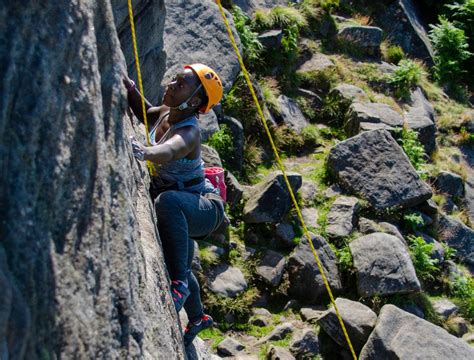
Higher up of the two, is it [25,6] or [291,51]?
[25,6]

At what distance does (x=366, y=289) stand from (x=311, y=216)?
1.96 m

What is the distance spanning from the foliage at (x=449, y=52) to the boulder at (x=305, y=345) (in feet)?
35.9

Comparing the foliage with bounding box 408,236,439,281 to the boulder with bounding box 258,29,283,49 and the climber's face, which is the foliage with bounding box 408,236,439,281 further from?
the climber's face

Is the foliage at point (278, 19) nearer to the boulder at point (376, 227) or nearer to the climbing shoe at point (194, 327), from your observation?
the boulder at point (376, 227)

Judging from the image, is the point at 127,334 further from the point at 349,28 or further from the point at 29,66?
the point at 349,28

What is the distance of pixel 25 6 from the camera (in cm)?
345

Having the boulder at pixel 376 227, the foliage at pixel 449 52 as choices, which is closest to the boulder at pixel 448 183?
the boulder at pixel 376 227

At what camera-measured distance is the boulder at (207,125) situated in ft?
42.8

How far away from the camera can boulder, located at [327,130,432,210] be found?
1425cm

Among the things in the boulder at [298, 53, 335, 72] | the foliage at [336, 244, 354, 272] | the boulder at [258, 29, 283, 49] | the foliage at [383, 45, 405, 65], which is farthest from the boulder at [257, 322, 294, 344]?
the foliage at [383, 45, 405, 65]

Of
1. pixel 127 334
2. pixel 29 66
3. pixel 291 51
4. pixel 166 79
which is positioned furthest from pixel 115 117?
pixel 291 51

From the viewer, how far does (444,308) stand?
12914 millimetres

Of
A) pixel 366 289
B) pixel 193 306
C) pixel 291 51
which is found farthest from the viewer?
pixel 291 51

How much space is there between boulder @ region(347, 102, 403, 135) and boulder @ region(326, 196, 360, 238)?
2.41 m
